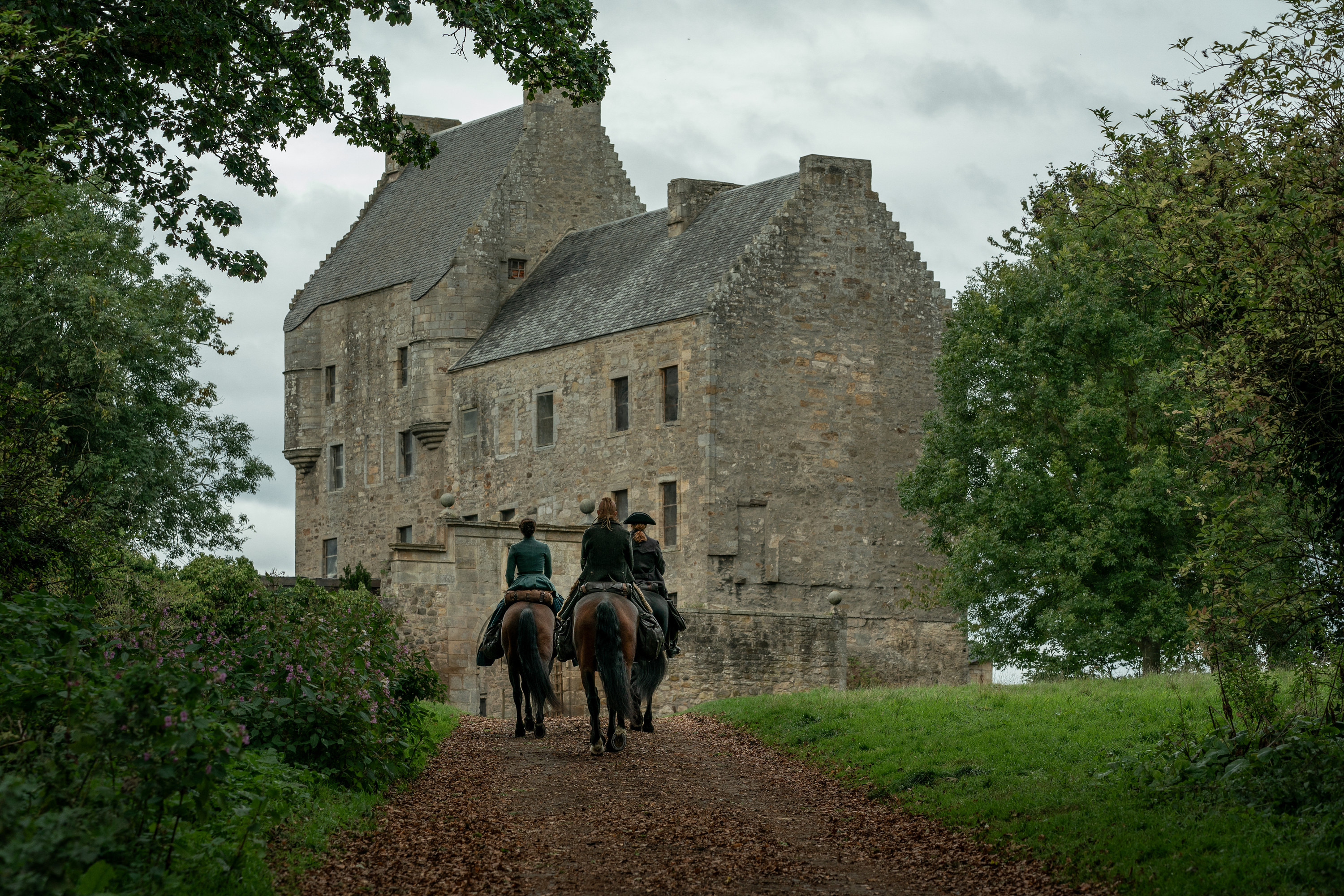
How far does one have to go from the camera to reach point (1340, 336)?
12.2 meters

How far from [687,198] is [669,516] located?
9697 mm

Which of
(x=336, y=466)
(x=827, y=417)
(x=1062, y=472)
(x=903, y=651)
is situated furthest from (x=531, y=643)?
(x=336, y=466)

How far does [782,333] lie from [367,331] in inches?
601

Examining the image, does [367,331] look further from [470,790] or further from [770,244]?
[470,790]

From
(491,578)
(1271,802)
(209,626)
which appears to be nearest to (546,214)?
(491,578)

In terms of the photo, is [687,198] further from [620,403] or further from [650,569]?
[650,569]

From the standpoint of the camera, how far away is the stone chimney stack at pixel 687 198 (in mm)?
46062

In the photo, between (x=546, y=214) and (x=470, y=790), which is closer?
(x=470, y=790)

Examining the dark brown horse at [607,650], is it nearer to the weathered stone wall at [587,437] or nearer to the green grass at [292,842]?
the green grass at [292,842]

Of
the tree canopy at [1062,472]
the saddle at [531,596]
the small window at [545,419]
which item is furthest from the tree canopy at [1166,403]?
the small window at [545,419]

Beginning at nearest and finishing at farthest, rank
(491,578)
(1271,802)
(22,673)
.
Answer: (22,673)
(1271,802)
(491,578)

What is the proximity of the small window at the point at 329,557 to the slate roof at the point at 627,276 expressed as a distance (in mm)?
8393

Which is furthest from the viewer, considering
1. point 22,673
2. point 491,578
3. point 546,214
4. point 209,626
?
point 546,214

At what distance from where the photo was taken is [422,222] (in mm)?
52531
